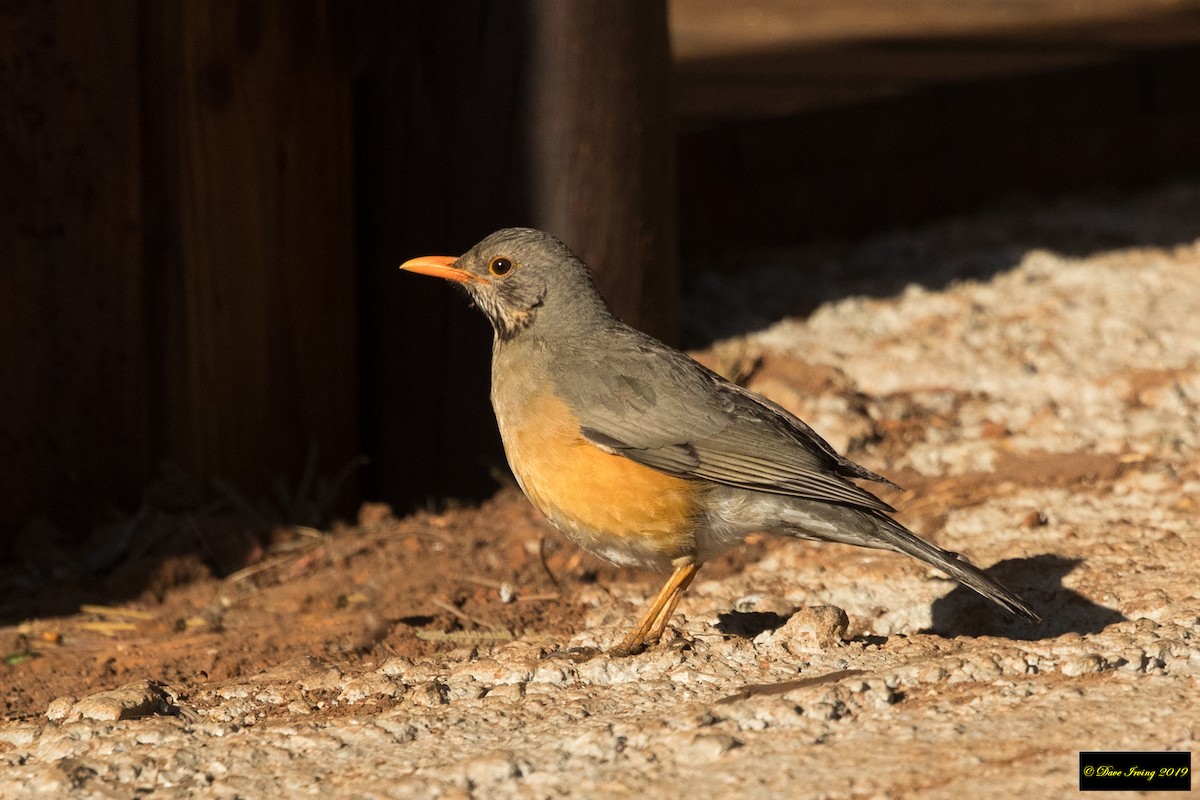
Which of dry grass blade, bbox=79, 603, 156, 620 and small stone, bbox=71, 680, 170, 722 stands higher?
small stone, bbox=71, 680, 170, 722

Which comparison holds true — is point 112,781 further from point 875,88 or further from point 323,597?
point 875,88

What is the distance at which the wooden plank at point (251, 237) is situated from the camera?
5.44 metres

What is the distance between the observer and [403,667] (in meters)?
4.23

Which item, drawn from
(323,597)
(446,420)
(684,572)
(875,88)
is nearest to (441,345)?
(446,420)

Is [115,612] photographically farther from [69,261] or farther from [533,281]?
[533,281]

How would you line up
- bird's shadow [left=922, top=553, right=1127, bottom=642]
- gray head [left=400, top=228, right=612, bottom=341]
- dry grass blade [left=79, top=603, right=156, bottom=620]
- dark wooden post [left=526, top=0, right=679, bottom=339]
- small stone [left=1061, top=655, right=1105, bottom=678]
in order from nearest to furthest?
small stone [left=1061, top=655, right=1105, bottom=678] → bird's shadow [left=922, top=553, right=1127, bottom=642] → gray head [left=400, top=228, right=612, bottom=341] → dry grass blade [left=79, top=603, right=156, bottom=620] → dark wooden post [left=526, top=0, right=679, bottom=339]

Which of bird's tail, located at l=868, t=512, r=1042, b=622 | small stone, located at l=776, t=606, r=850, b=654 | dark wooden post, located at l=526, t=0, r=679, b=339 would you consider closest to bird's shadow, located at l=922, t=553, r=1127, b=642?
bird's tail, located at l=868, t=512, r=1042, b=622

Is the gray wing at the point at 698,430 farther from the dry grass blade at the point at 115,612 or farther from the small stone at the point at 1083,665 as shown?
the dry grass blade at the point at 115,612

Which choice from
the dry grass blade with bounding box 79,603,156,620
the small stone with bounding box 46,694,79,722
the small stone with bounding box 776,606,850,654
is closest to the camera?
the small stone with bounding box 46,694,79,722

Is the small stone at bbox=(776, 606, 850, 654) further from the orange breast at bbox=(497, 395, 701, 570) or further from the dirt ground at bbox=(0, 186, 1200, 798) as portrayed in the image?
the orange breast at bbox=(497, 395, 701, 570)

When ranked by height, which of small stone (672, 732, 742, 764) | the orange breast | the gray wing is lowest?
small stone (672, 732, 742, 764)

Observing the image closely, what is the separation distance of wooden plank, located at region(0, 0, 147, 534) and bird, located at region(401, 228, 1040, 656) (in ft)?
5.11

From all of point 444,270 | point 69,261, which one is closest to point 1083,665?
point 444,270

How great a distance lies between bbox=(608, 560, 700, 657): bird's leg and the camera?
4316 millimetres
